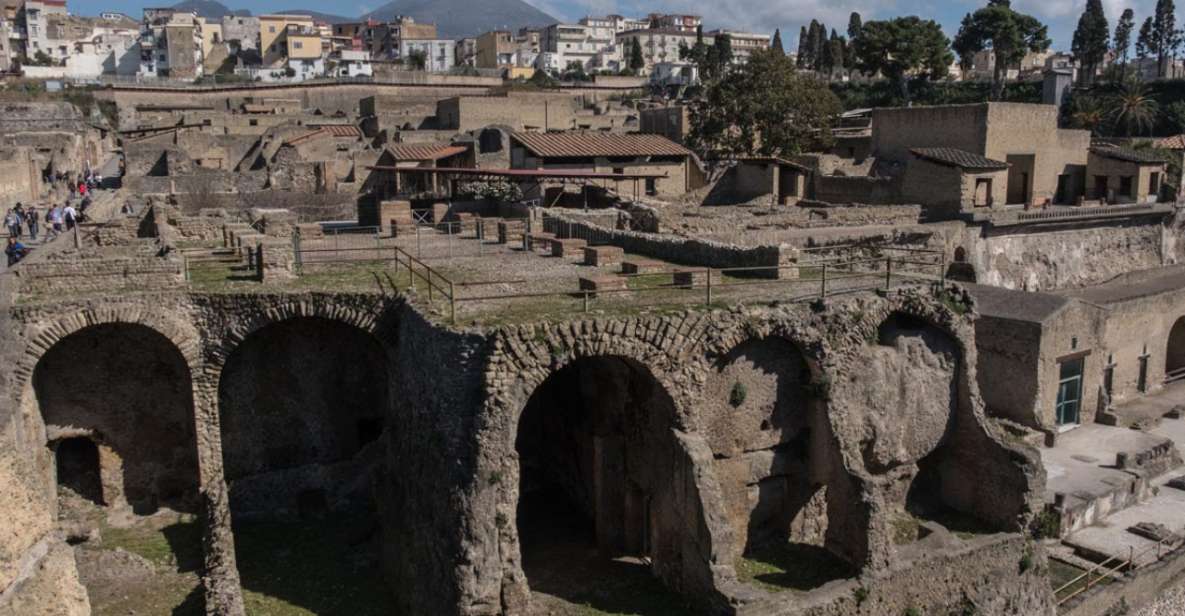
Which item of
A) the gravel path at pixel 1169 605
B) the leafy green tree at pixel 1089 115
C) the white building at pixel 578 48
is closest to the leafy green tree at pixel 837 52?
the leafy green tree at pixel 1089 115

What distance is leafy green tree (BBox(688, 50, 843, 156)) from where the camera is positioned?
4372 centimetres

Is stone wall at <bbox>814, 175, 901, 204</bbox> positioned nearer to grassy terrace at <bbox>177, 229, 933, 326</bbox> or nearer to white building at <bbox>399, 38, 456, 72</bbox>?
grassy terrace at <bbox>177, 229, 933, 326</bbox>

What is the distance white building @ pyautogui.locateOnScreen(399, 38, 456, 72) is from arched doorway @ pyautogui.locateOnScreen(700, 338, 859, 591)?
11301 centimetres

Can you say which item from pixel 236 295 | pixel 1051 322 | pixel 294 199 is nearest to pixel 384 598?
pixel 236 295

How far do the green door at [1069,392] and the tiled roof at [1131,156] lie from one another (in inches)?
814

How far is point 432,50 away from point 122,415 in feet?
373

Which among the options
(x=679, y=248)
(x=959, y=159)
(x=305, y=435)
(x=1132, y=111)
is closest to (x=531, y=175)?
(x=679, y=248)

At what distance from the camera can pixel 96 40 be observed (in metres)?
109

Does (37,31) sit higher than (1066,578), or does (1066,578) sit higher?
(37,31)

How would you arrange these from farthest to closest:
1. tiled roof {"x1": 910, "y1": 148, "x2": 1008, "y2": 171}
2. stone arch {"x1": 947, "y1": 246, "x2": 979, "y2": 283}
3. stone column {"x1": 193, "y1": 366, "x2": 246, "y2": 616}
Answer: tiled roof {"x1": 910, "y1": 148, "x2": 1008, "y2": 171} < stone arch {"x1": 947, "y1": 246, "x2": 979, "y2": 283} < stone column {"x1": 193, "y1": 366, "x2": 246, "y2": 616}

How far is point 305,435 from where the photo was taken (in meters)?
18.6

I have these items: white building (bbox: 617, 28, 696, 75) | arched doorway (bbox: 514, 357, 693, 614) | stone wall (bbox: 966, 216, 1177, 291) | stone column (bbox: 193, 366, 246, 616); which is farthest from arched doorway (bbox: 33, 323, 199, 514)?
white building (bbox: 617, 28, 696, 75)

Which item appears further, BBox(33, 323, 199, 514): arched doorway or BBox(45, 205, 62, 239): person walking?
BBox(45, 205, 62, 239): person walking

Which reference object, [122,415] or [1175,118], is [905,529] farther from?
[1175,118]
